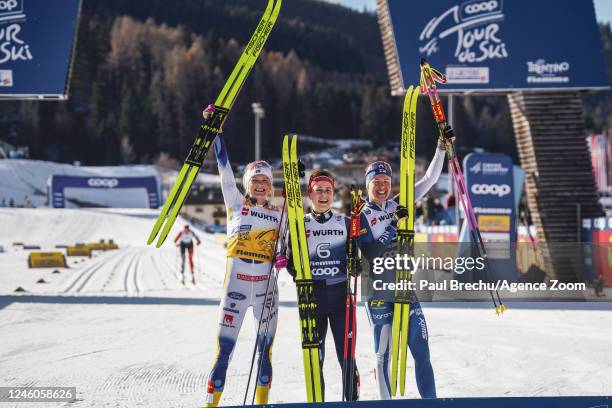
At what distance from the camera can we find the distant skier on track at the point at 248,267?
487 centimetres

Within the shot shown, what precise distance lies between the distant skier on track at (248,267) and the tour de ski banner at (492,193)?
321 inches

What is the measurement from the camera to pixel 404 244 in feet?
16.6

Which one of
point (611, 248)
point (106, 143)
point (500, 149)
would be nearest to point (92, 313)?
point (611, 248)

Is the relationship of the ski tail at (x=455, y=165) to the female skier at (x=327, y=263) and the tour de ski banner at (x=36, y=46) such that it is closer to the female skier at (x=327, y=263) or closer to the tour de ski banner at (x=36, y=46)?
the female skier at (x=327, y=263)

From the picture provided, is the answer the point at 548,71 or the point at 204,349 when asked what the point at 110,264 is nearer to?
the point at 548,71

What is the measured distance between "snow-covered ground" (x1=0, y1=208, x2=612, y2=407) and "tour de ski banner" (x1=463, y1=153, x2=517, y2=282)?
8.55ft

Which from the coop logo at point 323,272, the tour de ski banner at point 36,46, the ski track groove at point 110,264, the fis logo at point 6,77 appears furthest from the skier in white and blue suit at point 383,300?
the ski track groove at point 110,264

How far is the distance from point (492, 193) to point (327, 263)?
27.8 feet

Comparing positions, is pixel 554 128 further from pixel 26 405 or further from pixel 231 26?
pixel 231 26

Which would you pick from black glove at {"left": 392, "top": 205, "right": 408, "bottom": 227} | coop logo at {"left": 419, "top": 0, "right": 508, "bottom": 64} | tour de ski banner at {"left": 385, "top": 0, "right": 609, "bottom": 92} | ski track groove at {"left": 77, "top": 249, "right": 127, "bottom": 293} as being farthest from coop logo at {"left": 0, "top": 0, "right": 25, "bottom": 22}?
black glove at {"left": 392, "top": 205, "right": 408, "bottom": 227}

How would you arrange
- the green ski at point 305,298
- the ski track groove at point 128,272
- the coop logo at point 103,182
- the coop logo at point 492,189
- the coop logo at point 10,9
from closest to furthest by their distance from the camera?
the green ski at point 305,298, the coop logo at point 10,9, the coop logo at point 492,189, the ski track groove at point 128,272, the coop logo at point 103,182

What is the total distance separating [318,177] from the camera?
496cm

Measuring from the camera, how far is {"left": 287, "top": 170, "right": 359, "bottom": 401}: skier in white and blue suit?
484 centimetres

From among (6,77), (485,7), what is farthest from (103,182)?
(485,7)
